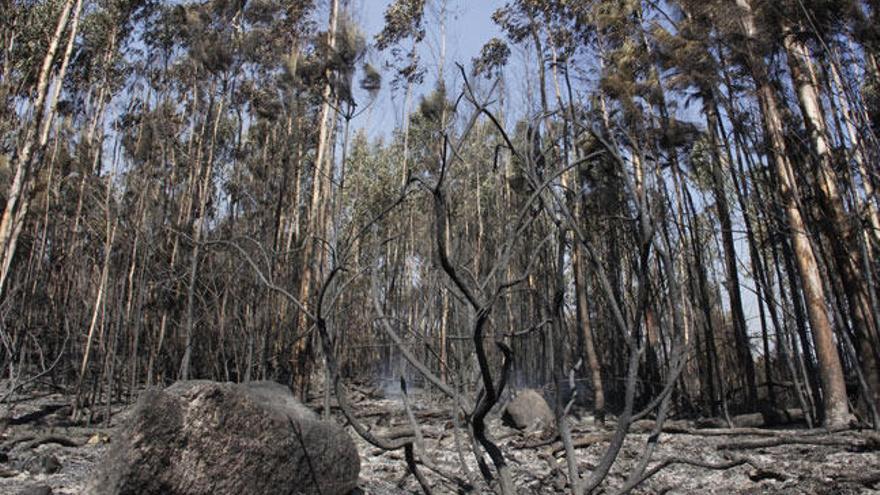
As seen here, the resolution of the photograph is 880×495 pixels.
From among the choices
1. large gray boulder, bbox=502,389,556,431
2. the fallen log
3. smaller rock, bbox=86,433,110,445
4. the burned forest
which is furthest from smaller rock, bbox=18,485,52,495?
the fallen log

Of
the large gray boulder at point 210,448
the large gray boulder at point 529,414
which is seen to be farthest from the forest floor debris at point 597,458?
the large gray boulder at point 210,448

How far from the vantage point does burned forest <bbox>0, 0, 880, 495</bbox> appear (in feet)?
5.90

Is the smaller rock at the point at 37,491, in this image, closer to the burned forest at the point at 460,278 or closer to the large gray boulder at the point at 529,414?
the burned forest at the point at 460,278

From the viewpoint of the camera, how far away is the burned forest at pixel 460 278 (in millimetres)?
1798

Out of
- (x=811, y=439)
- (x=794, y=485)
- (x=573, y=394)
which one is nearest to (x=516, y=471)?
(x=794, y=485)

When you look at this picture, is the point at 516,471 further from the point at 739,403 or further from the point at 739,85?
the point at 739,403

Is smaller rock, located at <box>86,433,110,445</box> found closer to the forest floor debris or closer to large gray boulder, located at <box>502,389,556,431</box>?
the forest floor debris

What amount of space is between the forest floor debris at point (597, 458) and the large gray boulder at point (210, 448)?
3.02ft

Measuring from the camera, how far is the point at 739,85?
19.7 ft

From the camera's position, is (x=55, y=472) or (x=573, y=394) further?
(x=55, y=472)

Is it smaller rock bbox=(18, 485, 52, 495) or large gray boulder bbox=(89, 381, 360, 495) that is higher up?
large gray boulder bbox=(89, 381, 360, 495)

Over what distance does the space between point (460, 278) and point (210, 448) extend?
236 cm

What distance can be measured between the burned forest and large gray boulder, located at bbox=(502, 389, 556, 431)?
29 mm

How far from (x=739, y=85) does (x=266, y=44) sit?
836 centimetres
